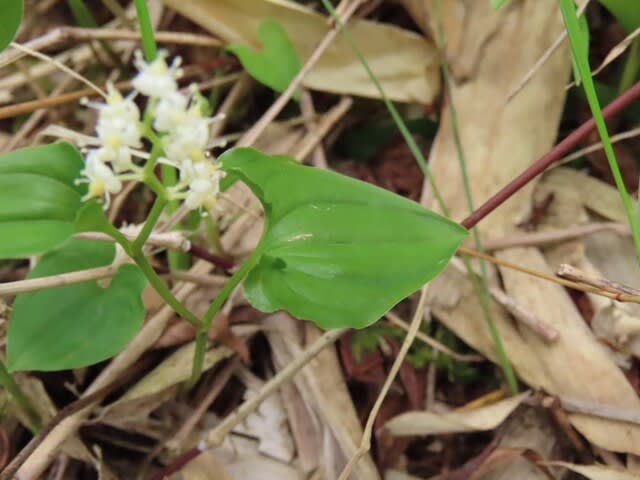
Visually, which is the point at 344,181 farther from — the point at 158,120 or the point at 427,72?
the point at 427,72

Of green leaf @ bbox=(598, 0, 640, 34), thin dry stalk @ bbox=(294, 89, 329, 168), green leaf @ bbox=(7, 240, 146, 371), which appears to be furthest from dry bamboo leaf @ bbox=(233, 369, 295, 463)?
green leaf @ bbox=(598, 0, 640, 34)

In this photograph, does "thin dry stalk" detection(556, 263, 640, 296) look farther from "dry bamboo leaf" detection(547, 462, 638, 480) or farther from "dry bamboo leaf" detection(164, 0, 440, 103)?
"dry bamboo leaf" detection(164, 0, 440, 103)

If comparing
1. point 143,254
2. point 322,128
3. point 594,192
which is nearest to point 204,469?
point 143,254

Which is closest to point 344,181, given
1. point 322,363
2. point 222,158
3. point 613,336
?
point 222,158

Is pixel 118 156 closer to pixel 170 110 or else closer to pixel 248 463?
pixel 170 110

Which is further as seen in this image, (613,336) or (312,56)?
(312,56)

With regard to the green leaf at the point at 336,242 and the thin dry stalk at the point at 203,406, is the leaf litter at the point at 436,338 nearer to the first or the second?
the thin dry stalk at the point at 203,406

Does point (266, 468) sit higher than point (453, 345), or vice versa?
point (453, 345)
